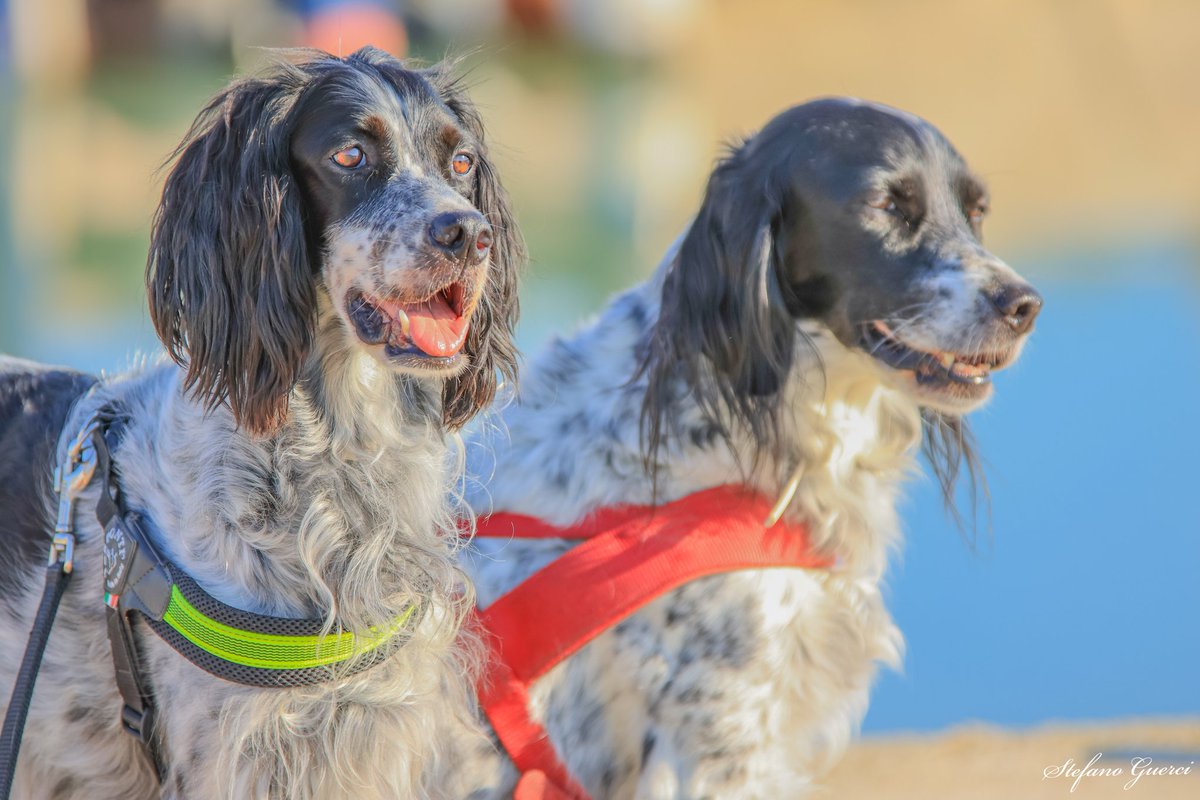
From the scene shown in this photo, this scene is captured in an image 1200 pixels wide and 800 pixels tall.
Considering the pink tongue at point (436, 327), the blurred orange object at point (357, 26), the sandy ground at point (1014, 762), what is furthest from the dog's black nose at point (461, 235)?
the blurred orange object at point (357, 26)

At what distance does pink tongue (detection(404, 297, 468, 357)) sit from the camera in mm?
2463

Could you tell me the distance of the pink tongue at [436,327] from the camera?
2.46 metres

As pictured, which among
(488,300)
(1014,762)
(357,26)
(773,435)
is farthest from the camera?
(357,26)

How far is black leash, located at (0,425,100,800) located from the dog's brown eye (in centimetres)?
80

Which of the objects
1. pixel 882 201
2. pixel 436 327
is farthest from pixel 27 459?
pixel 882 201

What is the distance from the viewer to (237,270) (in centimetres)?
243

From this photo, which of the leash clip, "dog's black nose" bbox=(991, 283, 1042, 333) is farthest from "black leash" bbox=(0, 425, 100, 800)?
"dog's black nose" bbox=(991, 283, 1042, 333)

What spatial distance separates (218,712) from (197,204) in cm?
85

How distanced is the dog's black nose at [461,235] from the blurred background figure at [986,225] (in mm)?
583

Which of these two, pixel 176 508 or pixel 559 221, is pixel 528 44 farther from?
pixel 176 508

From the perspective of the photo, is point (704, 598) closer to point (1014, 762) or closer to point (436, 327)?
point (436, 327)

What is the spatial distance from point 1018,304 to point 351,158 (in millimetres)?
1396

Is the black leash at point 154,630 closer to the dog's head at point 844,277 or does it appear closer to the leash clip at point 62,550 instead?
the leash clip at point 62,550
